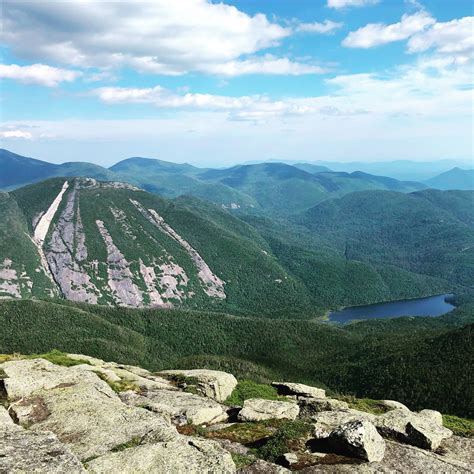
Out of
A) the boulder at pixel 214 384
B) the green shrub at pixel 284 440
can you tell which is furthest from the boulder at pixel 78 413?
the boulder at pixel 214 384

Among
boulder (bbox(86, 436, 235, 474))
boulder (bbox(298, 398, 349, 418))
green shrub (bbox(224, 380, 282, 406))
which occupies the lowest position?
green shrub (bbox(224, 380, 282, 406))

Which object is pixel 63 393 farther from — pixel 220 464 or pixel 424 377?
pixel 424 377

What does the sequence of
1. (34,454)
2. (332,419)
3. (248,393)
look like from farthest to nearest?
(248,393)
(332,419)
(34,454)

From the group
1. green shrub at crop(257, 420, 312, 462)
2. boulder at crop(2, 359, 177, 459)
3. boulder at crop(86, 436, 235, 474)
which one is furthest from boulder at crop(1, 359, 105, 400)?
green shrub at crop(257, 420, 312, 462)

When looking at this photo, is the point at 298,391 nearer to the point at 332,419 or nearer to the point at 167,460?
the point at 332,419

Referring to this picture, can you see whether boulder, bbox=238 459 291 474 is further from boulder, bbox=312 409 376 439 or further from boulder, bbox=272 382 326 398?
boulder, bbox=272 382 326 398

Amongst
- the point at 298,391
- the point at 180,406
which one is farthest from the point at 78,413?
the point at 298,391
